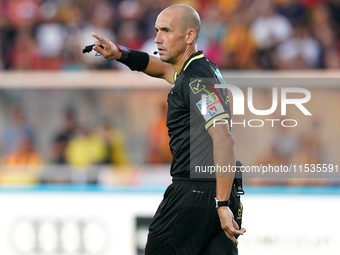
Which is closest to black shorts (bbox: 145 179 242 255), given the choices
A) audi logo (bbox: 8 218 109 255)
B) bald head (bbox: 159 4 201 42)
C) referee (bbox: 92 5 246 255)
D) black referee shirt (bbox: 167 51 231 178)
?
referee (bbox: 92 5 246 255)

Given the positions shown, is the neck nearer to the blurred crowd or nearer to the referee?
the referee

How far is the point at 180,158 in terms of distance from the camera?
372 centimetres

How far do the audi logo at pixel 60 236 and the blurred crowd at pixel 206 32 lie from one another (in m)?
2.70

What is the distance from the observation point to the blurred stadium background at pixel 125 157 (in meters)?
6.91

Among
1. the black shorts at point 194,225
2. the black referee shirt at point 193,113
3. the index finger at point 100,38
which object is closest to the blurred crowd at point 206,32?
the index finger at point 100,38

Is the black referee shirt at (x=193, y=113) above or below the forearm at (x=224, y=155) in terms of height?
above

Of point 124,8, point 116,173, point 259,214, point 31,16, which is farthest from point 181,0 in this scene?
point 259,214

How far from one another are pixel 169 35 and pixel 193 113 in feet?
1.94

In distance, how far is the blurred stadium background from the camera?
6.91m

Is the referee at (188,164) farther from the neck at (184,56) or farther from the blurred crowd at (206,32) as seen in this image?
the blurred crowd at (206,32)

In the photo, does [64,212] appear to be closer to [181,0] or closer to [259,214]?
[259,214]

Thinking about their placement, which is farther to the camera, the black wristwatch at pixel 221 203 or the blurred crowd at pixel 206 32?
the blurred crowd at pixel 206 32

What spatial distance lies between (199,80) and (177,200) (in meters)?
0.86

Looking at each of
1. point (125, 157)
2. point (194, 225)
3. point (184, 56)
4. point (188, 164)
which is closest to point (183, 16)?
point (184, 56)
